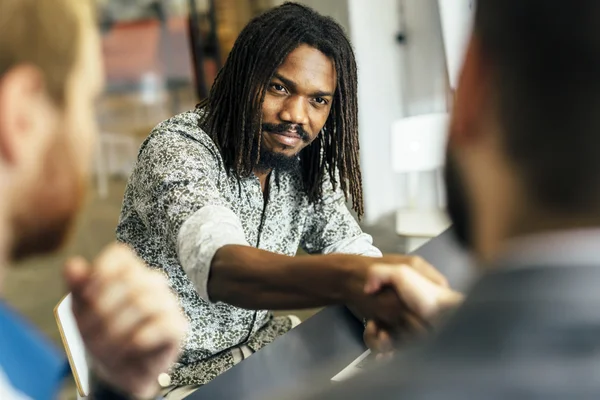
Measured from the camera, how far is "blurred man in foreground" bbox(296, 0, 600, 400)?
13.0 inches

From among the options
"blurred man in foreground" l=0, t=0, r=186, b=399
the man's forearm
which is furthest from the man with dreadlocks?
"blurred man in foreground" l=0, t=0, r=186, b=399

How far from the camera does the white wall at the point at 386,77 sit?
51.7 inches

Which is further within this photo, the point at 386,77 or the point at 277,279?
the point at 386,77

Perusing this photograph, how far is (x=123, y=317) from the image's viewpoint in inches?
16.0

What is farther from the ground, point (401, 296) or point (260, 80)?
point (260, 80)

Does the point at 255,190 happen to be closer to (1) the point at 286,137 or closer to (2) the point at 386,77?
(1) the point at 286,137

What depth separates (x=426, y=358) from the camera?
35 cm

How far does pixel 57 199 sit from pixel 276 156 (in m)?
0.59

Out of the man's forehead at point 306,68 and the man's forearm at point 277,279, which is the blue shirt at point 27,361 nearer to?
the man's forearm at point 277,279

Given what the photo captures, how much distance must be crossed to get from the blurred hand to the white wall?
2.66 feet

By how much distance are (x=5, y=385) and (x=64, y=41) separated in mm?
184

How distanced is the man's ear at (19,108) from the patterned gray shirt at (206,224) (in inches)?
13.5

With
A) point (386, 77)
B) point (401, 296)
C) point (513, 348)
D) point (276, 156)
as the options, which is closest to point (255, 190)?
point (276, 156)

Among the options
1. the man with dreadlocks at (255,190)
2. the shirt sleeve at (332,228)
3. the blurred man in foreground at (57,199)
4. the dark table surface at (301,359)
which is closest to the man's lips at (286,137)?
the man with dreadlocks at (255,190)
